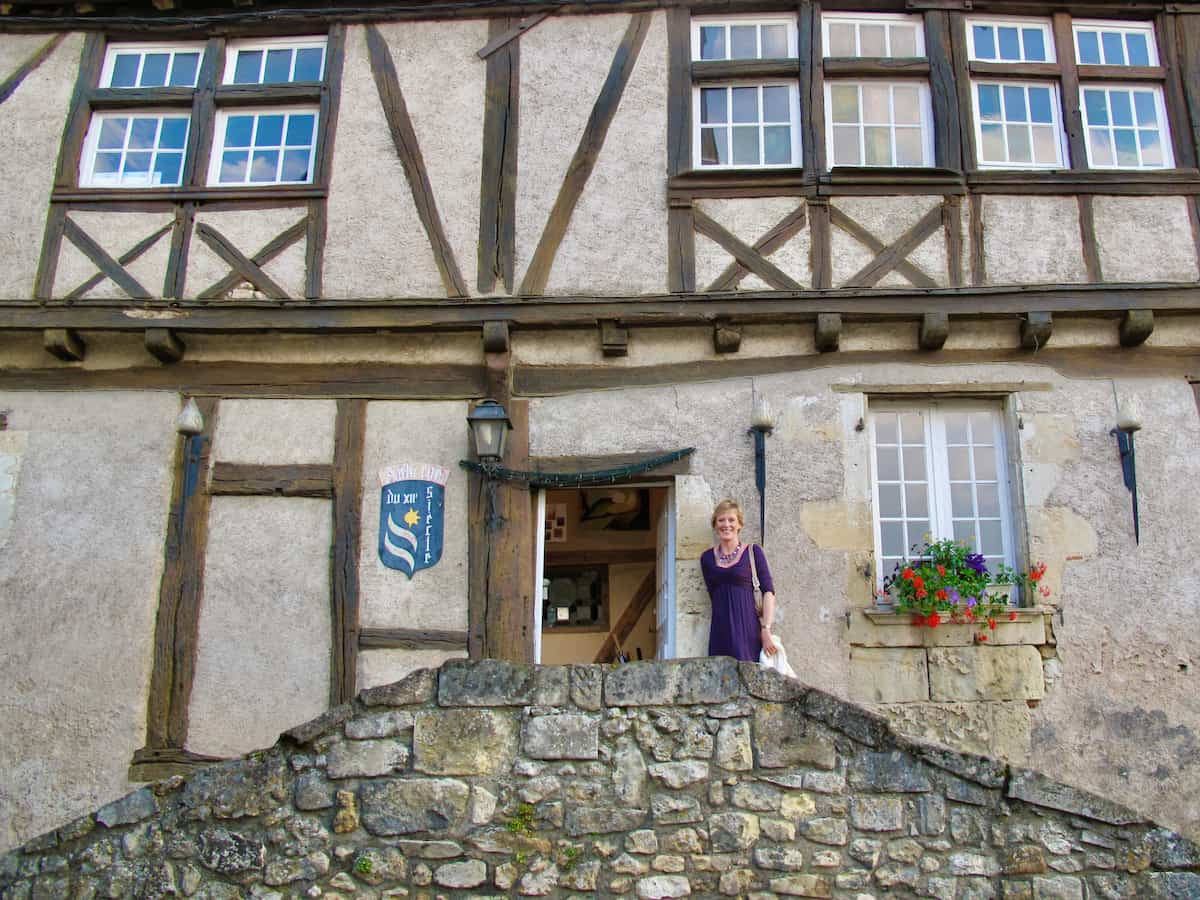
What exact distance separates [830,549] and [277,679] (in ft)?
11.2

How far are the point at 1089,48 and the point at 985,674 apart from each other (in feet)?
14.3

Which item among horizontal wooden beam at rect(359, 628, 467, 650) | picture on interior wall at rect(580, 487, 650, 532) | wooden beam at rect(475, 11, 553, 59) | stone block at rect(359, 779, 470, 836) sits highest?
wooden beam at rect(475, 11, 553, 59)

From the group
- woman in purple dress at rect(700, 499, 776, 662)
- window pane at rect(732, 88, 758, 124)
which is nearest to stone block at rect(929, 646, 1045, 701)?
woman in purple dress at rect(700, 499, 776, 662)

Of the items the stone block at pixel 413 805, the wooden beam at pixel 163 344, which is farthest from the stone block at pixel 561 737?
the wooden beam at pixel 163 344

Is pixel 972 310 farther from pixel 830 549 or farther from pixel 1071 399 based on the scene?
pixel 830 549

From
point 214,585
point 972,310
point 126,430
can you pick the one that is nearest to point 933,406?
point 972,310

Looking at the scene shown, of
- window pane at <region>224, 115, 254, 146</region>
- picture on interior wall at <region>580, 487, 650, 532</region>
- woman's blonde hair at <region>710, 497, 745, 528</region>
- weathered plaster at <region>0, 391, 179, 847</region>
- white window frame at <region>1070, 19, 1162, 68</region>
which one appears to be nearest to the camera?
woman's blonde hair at <region>710, 497, 745, 528</region>

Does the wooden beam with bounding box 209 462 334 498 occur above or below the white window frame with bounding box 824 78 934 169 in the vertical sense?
below

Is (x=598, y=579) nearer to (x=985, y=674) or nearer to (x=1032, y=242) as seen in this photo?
(x=985, y=674)

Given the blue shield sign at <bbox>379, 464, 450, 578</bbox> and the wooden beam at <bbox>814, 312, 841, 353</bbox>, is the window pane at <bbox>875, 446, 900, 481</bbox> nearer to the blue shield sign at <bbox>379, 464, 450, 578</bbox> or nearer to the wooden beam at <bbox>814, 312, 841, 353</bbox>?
the wooden beam at <bbox>814, 312, 841, 353</bbox>

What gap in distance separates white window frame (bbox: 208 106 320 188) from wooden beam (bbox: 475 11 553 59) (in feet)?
4.08

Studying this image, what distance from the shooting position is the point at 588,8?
8102 mm

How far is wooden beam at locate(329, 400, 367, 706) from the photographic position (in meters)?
6.96

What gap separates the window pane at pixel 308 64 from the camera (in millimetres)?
8180
